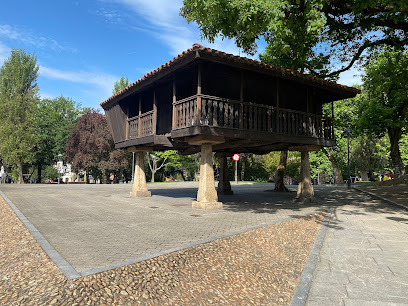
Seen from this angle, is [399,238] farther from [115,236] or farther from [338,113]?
[338,113]

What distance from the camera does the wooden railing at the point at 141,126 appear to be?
1293 centimetres

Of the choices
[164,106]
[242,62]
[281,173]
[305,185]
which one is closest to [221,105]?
[242,62]

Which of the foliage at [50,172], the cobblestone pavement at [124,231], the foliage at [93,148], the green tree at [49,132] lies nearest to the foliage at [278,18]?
the cobblestone pavement at [124,231]

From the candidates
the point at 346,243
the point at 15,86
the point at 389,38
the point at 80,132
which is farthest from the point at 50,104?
the point at 346,243

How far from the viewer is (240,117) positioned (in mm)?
10594

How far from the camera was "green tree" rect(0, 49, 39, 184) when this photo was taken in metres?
34.2

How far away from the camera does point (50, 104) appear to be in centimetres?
4631

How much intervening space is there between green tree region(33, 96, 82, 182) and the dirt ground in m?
39.3

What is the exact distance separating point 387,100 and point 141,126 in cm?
1703

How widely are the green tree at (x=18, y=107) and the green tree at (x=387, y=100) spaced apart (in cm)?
3653

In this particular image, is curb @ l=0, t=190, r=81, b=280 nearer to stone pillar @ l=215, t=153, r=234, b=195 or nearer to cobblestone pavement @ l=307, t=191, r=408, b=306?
cobblestone pavement @ l=307, t=191, r=408, b=306

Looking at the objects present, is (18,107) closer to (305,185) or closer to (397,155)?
(305,185)

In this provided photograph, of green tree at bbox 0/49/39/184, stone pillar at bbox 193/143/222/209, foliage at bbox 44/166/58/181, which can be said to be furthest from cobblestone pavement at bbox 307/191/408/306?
foliage at bbox 44/166/58/181

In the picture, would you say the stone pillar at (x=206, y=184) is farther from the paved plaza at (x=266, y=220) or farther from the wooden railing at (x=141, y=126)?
the wooden railing at (x=141, y=126)
